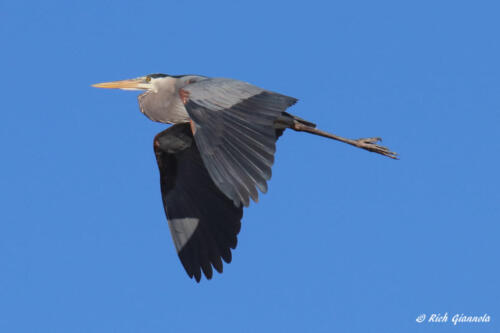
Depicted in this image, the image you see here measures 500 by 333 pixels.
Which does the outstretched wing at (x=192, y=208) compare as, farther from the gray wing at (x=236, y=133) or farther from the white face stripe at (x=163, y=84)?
the gray wing at (x=236, y=133)

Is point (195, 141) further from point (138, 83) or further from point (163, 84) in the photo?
point (138, 83)

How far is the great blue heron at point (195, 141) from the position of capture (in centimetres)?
729

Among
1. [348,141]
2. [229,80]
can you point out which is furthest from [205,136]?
[348,141]

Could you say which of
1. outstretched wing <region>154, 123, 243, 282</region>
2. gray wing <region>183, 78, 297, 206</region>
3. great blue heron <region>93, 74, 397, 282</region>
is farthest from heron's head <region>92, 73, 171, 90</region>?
gray wing <region>183, 78, 297, 206</region>

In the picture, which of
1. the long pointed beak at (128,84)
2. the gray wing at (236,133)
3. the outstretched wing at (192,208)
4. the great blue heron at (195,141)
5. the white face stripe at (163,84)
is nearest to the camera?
the gray wing at (236,133)

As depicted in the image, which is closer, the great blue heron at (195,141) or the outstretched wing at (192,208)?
the great blue heron at (195,141)

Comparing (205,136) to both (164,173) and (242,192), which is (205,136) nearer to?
(242,192)

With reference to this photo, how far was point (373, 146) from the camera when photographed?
9.17m

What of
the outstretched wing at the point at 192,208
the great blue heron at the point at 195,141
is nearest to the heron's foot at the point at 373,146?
the great blue heron at the point at 195,141

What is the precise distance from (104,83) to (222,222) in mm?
2083

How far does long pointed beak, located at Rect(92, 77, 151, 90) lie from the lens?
9086 mm

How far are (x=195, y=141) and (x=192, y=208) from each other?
1.45 metres

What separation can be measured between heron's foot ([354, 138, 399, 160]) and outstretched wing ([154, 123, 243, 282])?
1527 millimetres

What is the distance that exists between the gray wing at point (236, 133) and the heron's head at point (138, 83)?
1.14 m
